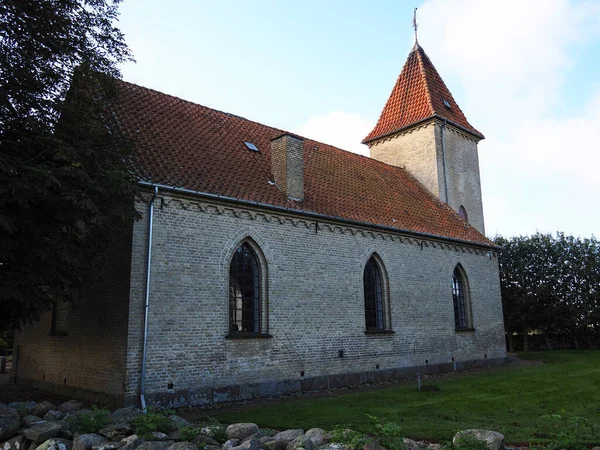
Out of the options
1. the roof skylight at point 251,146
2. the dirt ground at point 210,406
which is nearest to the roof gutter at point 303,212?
the roof skylight at point 251,146

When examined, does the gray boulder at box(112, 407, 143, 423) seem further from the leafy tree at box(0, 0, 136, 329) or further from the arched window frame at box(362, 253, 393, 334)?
the arched window frame at box(362, 253, 393, 334)

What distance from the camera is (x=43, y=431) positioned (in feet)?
21.5

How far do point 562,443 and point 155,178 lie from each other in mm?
9980

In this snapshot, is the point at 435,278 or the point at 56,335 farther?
the point at 435,278

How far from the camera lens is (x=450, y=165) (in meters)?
24.4

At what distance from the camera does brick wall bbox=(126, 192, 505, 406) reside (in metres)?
11.8

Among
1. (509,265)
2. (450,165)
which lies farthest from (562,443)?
(509,265)

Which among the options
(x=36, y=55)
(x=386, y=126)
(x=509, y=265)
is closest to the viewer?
(x=36, y=55)

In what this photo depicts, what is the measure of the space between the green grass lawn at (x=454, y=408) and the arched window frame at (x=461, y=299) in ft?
18.1

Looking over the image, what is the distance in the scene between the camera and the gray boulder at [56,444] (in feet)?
20.4

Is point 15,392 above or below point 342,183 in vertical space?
below

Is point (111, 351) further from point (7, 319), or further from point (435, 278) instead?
point (435, 278)

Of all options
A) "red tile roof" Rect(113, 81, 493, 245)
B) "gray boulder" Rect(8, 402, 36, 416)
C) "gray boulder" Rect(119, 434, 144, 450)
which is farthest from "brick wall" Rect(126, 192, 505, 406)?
"gray boulder" Rect(119, 434, 144, 450)

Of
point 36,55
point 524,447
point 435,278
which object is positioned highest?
point 36,55
